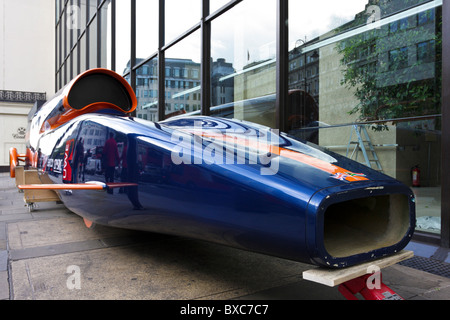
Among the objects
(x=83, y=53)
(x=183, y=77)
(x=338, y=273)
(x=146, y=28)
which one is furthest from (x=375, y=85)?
(x=83, y=53)

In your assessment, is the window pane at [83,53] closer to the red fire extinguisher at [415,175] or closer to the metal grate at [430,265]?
the red fire extinguisher at [415,175]

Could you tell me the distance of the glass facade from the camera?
3.65m

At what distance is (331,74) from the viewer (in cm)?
470

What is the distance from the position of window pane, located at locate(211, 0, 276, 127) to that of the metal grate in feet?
8.94

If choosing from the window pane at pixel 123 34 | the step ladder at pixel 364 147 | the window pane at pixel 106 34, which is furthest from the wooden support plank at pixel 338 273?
the window pane at pixel 106 34

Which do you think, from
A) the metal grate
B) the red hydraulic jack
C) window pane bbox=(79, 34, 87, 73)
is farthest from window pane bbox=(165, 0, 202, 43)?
window pane bbox=(79, 34, 87, 73)

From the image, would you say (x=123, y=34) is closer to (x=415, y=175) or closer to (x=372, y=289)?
(x=415, y=175)

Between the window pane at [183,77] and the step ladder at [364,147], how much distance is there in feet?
10.7

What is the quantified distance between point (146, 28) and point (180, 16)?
1.72 meters

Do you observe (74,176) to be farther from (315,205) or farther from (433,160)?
(433,160)

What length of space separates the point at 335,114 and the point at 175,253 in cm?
275

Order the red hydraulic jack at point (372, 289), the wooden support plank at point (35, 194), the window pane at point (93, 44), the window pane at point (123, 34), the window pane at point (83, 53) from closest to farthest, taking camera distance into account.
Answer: the red hydraulic jack at point (372, 289) < the wooden support plank at point (35, 194) < the window pane at point (123, 34) < the window pane at point (93, 44) < the window pane at point (83, 53)

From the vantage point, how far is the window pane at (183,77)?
684 cm

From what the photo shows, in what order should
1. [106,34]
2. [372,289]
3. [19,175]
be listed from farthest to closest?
[106,34]
[19,175]
[372,289]
